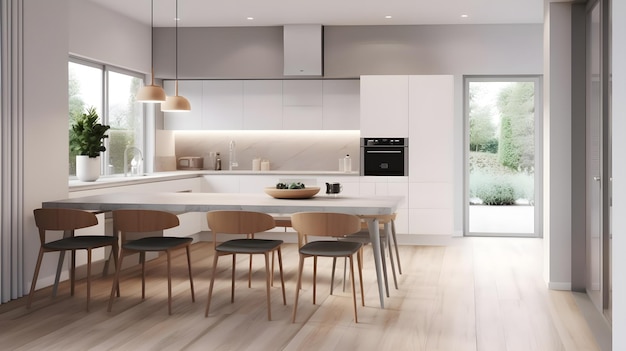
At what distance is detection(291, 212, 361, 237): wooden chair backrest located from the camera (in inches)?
179

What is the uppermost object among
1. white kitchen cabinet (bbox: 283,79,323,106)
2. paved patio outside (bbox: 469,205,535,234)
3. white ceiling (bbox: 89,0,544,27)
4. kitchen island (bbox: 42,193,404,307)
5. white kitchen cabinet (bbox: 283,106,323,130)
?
white ceiling (bbox: 89,0,544,27)

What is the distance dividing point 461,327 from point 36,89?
12.4ft

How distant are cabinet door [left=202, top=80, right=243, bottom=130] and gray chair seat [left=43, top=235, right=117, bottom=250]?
4019mm

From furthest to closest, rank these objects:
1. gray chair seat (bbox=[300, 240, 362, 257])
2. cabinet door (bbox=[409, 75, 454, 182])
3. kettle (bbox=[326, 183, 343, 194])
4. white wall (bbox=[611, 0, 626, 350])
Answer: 1. cabinet door (bbox=[409, 75, 454, 182])
2. kettle (bbox=[326, 183, 343, 194])
3. gray chair seat (bbox=[300, 240, 362, 257])
4. white wall (bbox=[611, 0, 626, 350])

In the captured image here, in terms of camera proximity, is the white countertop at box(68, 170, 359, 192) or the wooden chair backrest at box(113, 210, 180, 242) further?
the white countertop at box(68, 170, 359, 192)

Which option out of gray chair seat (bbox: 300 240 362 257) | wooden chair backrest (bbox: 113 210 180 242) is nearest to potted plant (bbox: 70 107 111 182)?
wooden chair backrest (bbox: 113 210 180 242)

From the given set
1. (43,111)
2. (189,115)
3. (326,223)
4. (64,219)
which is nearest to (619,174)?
(326,223)

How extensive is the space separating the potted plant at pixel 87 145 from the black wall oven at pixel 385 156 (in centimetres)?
332

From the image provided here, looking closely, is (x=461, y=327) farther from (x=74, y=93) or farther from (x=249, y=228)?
(x=74, y=93)

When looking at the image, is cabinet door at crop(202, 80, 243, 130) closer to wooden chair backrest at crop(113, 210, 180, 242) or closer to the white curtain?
the white curtain

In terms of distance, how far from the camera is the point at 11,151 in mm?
5234

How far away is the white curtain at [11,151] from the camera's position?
5.13m

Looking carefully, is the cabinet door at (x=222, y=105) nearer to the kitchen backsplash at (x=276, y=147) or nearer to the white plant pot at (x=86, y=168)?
the kitchen backsplash at (x=276, y=147)

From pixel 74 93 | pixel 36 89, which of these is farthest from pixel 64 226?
pixel 74 93
